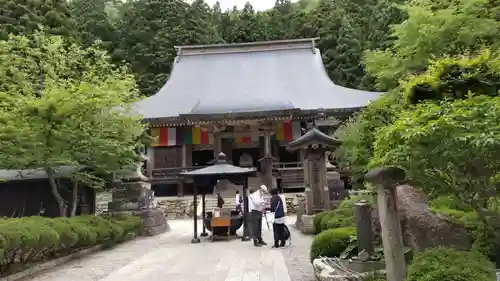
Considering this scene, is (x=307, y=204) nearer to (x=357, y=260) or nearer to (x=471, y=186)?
(x=357, y=260)

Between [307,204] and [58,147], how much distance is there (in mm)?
7496

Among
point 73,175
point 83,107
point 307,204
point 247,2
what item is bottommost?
point 307,204

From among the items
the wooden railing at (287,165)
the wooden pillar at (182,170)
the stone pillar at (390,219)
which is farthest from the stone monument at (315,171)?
the wooden pillar at (182,170)

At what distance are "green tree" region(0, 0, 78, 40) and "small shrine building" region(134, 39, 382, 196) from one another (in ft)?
29.4

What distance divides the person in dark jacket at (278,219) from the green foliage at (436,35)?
4119 mm

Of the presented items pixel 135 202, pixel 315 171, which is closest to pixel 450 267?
pixel 315 171

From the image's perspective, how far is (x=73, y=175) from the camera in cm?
1262

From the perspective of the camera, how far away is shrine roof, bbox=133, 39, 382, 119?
2473cm

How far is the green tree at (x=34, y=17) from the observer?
29103 millimetres

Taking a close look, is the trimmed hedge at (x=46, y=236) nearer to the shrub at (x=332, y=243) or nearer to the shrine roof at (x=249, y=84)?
the shrub at (x=332, y=243)

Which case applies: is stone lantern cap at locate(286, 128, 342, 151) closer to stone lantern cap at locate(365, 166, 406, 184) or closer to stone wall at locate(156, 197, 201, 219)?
stone lantern cap at locate(365, 166, 406, 184)

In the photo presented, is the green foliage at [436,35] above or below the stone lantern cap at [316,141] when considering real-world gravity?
above

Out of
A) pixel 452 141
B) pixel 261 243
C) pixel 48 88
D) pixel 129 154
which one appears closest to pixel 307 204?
pixel 261 243

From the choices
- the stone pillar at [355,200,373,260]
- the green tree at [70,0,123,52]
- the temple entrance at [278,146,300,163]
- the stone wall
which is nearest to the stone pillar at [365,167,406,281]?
the stone pillar at [355,200,373,260]
